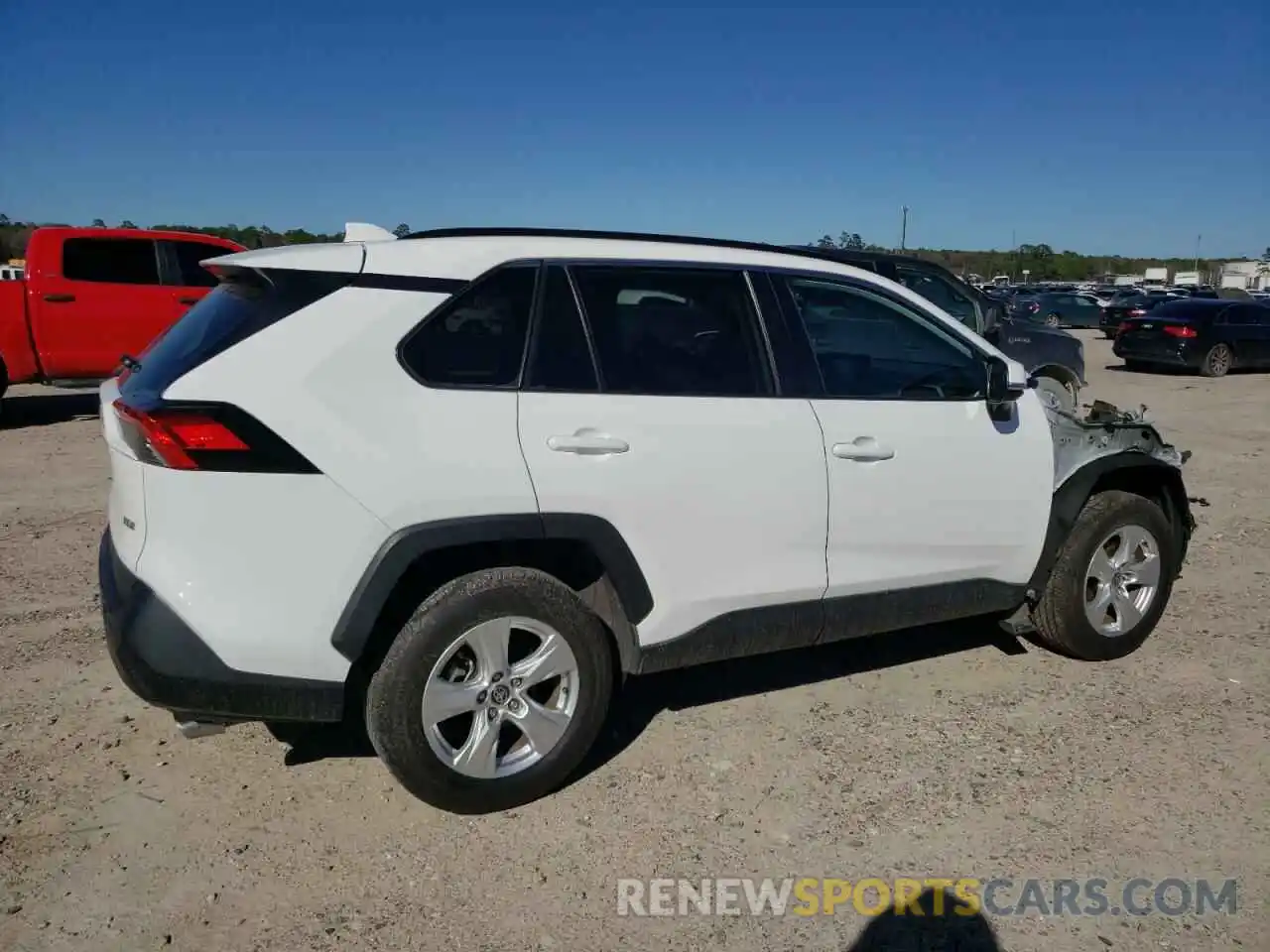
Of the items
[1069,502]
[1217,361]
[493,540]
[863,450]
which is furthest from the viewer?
[1217,361]

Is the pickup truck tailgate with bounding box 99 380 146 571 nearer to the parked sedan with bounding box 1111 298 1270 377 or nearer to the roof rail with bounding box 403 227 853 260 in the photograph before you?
the roof rail with bounding box 403 227 853 260

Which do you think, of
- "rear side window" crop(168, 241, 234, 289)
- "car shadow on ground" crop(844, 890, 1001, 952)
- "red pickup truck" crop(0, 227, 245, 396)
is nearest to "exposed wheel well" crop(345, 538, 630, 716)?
"car shadow on ground" crop(844, 890, 1001, 952)

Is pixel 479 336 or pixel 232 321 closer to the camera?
pixel 232 321

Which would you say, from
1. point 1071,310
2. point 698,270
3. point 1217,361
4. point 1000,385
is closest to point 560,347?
point 698,270

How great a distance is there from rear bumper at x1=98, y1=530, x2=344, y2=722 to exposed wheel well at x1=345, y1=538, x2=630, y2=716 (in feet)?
0.50

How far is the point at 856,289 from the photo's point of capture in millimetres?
3941

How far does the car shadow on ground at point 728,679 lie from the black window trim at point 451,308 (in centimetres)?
141

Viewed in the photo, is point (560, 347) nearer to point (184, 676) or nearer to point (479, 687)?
point (479, 687)

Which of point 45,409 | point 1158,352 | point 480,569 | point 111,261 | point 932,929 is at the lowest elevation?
point 932,929

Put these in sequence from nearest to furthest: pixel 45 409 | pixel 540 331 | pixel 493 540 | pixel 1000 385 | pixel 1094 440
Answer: pixel 493 540 < pixel 540 331 < pixel 1000 385 < pixel 1094 440 < pixel 45 409

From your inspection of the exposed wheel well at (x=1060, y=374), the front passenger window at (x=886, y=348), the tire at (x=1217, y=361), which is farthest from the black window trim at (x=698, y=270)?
the tire at (x=1217, y=361)

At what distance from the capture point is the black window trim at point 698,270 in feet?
11.0

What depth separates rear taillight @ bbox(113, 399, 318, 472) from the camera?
279 cm

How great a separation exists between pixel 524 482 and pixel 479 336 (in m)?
0.49
